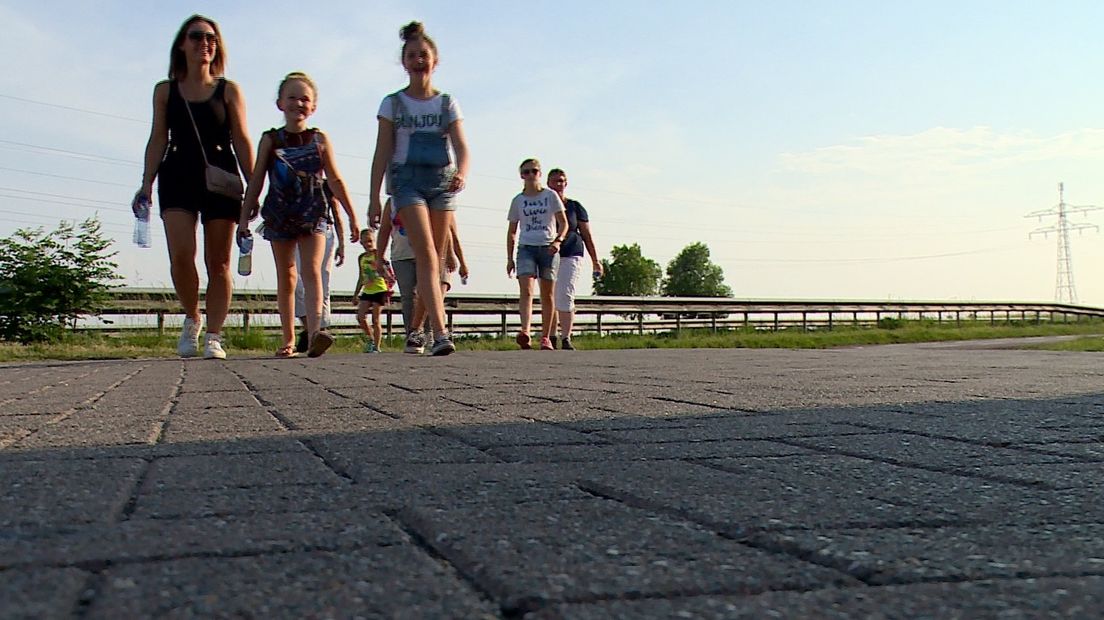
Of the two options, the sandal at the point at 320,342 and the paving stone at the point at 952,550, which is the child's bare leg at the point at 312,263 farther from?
the paving stone at the point at 952,550

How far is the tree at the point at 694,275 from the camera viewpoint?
306 ft

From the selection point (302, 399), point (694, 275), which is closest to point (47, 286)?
point (302, 399)

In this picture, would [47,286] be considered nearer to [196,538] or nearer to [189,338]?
[189,338]

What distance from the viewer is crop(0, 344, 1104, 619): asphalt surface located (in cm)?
108

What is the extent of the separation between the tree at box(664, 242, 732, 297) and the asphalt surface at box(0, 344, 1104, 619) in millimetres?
90764

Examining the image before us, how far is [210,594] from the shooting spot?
1076mm

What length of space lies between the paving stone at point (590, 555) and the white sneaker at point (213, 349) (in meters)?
5.95

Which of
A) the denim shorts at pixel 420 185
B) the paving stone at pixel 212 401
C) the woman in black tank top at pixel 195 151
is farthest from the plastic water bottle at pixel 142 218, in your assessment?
the paving stone at pixel 212 401

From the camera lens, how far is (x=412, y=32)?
7410 mm

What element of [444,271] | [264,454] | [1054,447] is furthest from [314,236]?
[1054,447]

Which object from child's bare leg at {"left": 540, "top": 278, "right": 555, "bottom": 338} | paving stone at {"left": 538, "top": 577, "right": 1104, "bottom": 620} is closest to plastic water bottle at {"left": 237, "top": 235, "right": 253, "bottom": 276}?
child's bare leg at {"left": 540, "top": 278, "right": 555, "bottom": 338}

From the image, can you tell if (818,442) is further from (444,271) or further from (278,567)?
(444,271)

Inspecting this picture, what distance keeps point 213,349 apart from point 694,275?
88376mm

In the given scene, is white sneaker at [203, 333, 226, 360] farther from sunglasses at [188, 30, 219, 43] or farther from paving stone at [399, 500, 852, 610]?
paving stone at [399, 500, 852, 610]
